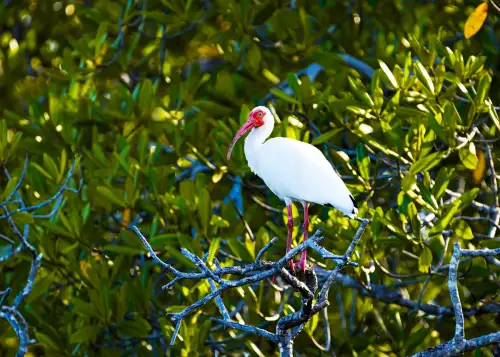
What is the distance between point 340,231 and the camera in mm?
6109

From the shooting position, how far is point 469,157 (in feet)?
20.0

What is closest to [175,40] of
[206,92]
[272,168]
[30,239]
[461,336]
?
[206,92]

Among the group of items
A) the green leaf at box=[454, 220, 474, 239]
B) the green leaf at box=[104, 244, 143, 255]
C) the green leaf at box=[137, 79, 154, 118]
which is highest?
the green leaf at box=[137, 79, 154, 118]

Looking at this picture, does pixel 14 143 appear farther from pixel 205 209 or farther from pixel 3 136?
pixel 205 209

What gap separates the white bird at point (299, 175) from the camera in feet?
18.2

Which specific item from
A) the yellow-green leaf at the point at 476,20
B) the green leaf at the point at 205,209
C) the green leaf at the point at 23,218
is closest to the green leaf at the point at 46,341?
the green leaf at the point at 23,218

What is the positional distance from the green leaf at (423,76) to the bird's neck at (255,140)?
889mm

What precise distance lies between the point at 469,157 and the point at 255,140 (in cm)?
122

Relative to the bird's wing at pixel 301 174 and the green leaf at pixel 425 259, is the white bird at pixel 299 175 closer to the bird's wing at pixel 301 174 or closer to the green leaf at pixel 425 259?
the bird's wing at pixel 301 174

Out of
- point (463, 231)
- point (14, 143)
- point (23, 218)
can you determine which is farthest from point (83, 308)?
point (463, 231)

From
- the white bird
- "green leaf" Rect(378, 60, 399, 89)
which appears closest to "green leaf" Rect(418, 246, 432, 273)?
the white bird

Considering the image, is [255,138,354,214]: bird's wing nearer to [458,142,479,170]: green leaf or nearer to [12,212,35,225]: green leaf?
[458,142,479,170]: green leaf

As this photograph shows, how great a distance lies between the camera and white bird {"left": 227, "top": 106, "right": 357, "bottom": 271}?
556cm

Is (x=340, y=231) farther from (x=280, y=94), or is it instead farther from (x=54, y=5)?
(x=54, y=5)
